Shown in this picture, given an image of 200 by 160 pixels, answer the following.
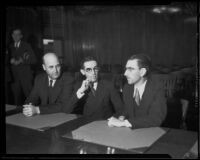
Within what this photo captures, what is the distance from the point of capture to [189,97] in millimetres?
2223

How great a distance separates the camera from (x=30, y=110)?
227cm

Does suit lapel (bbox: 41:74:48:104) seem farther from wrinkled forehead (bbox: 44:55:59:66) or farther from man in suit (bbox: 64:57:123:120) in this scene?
man in suit (bbox: 64:57:123:120)

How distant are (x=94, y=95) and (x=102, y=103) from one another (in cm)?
10

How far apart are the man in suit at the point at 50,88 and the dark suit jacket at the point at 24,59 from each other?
0.12 m

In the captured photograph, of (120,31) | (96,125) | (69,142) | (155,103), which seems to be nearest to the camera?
(69,142)

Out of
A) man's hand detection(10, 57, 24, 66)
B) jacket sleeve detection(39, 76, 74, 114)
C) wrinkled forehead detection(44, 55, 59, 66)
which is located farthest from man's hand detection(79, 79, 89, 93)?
man's hand detection(10, 57, 24, 66)

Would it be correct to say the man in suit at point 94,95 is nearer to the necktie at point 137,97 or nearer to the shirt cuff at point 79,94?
the shirt cuff at point 79,94

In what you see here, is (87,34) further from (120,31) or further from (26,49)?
(26,49)

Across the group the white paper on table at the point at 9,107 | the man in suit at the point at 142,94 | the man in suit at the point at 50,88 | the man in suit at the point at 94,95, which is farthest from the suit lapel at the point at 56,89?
the man in suit at the point at 142,94

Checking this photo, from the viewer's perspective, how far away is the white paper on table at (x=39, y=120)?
1.99 metres

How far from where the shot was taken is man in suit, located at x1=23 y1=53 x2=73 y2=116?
236 cm

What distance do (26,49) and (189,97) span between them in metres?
1.55

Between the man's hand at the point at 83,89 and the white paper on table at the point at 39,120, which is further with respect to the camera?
the man's hand at the point at 83,89
